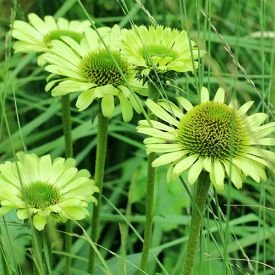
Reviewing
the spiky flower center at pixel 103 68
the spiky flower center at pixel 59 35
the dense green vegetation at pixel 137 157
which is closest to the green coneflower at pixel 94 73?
the spiky flower center at pixel 103 68

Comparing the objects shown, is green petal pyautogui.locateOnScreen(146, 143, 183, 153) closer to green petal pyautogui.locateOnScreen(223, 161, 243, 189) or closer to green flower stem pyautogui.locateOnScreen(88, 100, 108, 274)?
green petal pyautogui.locateOnScreen(223, 161, 243, 189)

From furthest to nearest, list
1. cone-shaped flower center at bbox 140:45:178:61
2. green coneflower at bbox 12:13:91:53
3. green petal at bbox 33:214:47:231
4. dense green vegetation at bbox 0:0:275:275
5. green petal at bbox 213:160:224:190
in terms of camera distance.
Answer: dense green vegetation at bbox 0:0:275:275, green coneflower at bbox 12:13:91:53, cone-shaped flower center at bbox 140:45:178:61, green petal at bbox 33:214:47:231, green petal at bbox 213:160:224:190

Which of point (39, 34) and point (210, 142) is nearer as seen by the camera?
point (210, 142)

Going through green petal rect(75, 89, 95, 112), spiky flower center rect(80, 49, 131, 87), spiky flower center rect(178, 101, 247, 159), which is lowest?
spiky flower center rect(178, 101, 247, 159)

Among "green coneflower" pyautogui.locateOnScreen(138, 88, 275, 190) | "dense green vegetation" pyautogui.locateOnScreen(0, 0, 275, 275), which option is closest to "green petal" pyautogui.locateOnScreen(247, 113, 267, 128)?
"green coneflower" pyautogui.locateOnScreen(138, 88, 275, 190)

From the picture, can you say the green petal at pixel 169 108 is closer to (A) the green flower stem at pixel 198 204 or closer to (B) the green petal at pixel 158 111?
(B) the green petal at pixel 158 111

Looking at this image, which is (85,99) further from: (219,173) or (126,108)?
(219,173)

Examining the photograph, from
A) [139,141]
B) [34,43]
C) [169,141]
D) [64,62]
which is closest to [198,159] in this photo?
[169,141]

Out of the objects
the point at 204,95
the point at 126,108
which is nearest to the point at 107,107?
the point at 126,108
